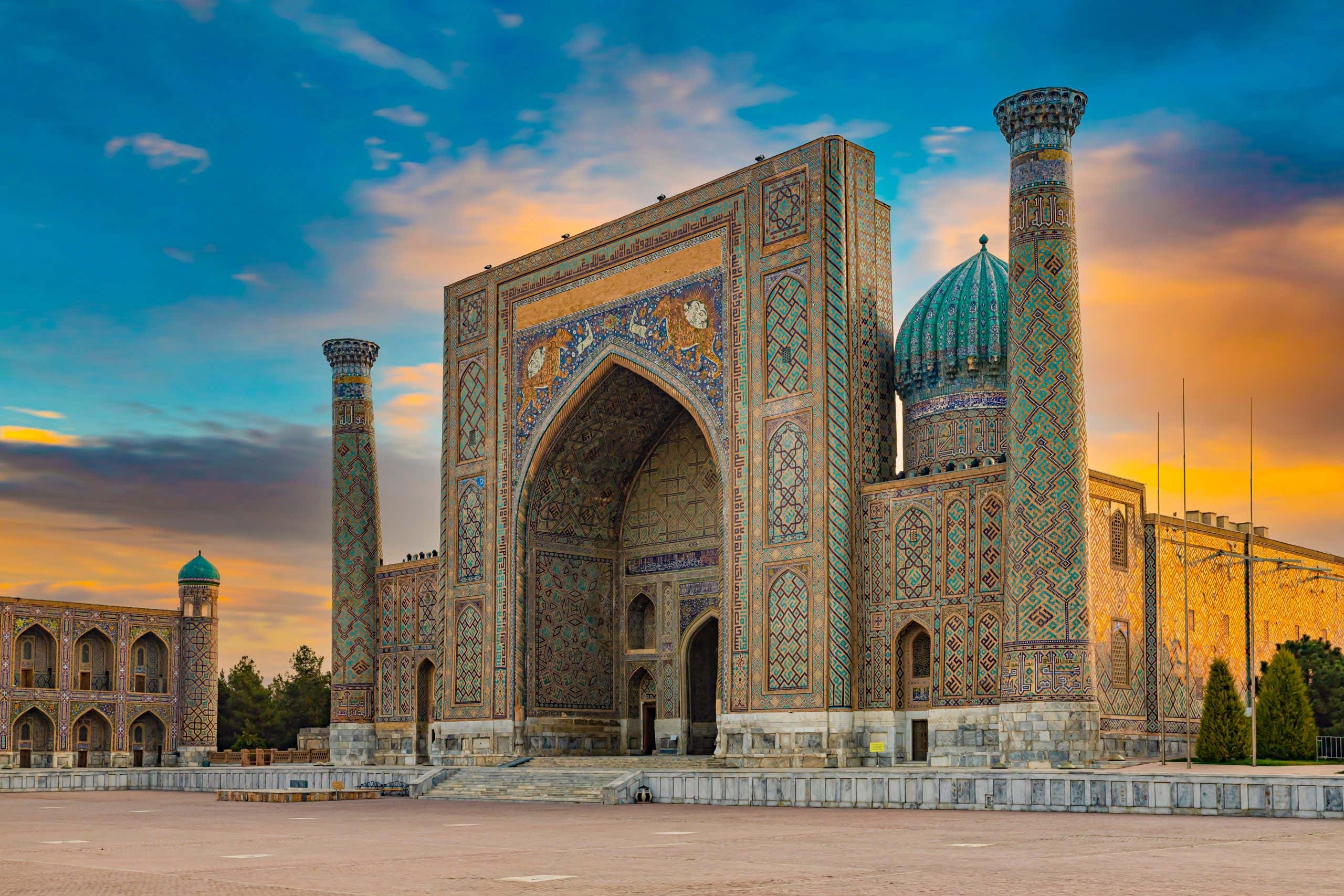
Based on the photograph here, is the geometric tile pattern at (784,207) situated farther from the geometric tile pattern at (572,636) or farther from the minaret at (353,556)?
the minaret at (353,556)

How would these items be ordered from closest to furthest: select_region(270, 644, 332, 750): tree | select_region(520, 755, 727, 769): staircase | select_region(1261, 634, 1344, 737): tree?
select_region(520, 755, 727, 769): staircase < select_region(1261, 634, 1344, 737): tree < select_region(270, 644, 332, 750): tree

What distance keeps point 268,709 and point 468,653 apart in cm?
2016

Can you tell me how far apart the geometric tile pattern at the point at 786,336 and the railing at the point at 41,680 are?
57.3 feet

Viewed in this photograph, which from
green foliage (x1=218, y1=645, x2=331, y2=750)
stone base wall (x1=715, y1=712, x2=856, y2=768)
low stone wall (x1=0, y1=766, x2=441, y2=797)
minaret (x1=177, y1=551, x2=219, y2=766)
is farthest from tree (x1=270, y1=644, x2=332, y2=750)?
stone base wall (x1=715, y1=712, x2=856, y2=768)

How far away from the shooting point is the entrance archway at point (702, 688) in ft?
55.3

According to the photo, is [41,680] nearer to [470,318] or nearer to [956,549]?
[470,318]

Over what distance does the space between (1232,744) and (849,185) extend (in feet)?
20.4

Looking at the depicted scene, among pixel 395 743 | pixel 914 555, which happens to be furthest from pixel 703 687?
pixel 395 743

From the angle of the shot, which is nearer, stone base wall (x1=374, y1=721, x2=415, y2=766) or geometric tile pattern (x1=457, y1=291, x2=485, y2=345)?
geometric tile pattern (x1=457, y1=291, x2=485, y2=345)

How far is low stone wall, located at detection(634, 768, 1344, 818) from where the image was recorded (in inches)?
347

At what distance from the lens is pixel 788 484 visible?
557 inches

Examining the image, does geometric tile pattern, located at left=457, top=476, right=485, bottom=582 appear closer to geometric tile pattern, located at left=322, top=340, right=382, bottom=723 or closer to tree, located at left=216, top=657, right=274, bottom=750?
geometric tile pattern, located at left=322, top=340, right=382, bottom=723

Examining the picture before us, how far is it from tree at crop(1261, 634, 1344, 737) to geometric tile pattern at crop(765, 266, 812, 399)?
6.08m

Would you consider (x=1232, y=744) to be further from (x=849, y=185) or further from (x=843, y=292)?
(x=849, y=185)
